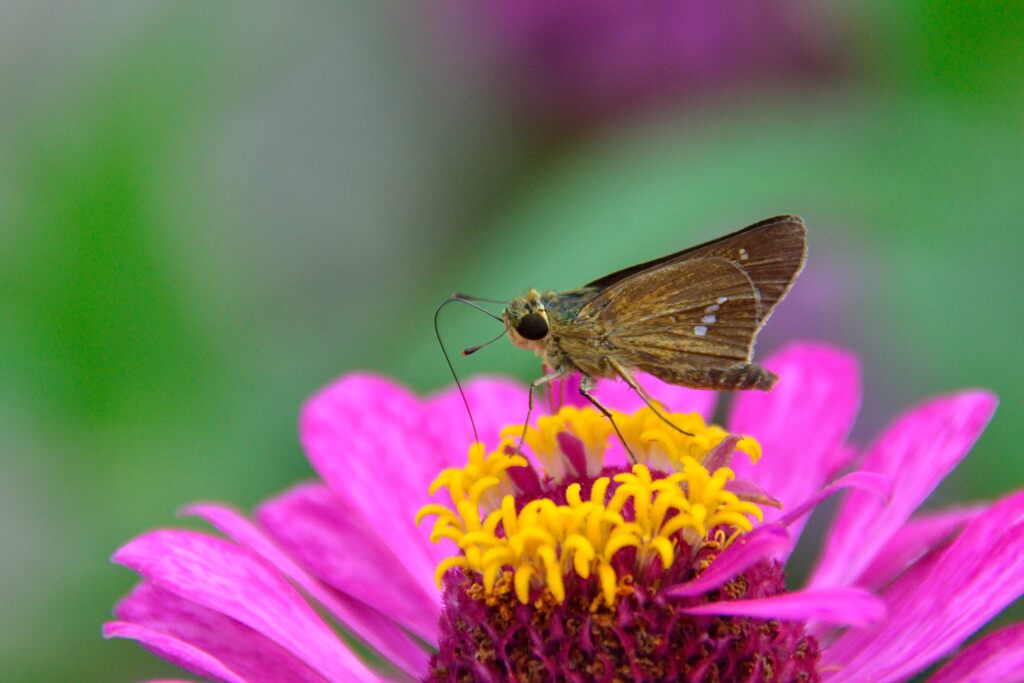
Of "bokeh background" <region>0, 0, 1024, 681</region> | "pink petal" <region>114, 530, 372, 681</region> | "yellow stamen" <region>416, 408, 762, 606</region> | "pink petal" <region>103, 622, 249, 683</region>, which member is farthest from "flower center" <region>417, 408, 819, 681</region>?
"bokeh background" <region>0, 0, 1024, 681</region>

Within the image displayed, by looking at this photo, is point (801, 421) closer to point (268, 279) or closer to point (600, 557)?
point (600, 557)

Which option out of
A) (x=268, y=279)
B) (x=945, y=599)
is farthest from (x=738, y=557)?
(x=268, y=279)

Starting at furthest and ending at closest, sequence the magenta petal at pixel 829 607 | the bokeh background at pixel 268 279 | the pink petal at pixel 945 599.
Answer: the bokeh background at pixel 268 279, the pink petal at pixel 945 599, the magenta petal at pixel 829 607

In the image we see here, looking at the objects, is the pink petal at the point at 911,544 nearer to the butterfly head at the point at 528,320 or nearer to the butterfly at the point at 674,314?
the butterfly at the point at 674,314

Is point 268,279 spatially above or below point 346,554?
above

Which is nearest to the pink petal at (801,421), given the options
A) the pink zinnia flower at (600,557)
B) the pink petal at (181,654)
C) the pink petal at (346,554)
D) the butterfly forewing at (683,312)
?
the pink zinnia flower at (600,557)
